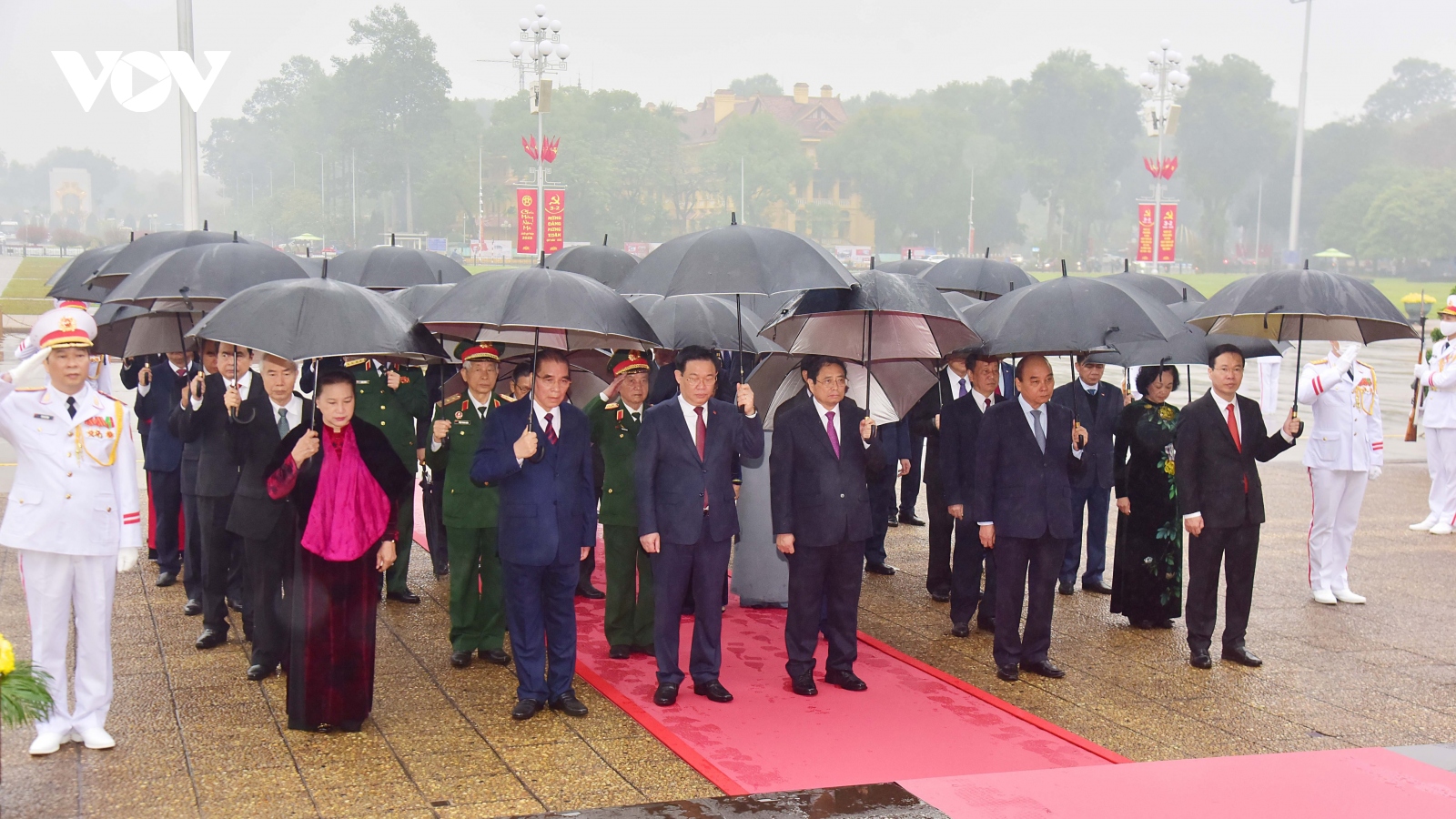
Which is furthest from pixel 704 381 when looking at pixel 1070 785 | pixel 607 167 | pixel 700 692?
pixel 607 167

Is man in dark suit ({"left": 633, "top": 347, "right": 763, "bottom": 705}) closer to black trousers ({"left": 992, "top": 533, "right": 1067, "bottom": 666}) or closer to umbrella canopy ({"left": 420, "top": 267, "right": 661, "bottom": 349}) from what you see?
umbrella canopy ({"left": 420, "top": 267, "right": 661, "bottom": 349})

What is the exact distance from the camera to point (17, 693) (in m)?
3.74

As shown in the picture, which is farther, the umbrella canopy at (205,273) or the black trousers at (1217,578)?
the black trousers at (1217,578)

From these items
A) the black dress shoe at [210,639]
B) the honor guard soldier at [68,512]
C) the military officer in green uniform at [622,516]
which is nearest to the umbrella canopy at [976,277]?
the military officer in green uniform at [622,516]

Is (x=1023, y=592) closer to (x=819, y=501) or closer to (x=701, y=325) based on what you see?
(x=819, y=501)

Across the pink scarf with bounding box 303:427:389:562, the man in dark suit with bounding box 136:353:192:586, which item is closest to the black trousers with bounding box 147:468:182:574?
the man in dark suit with bounding box 136:353:192:586

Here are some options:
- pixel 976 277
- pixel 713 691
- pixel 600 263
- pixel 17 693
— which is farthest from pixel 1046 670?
pixel 600 263

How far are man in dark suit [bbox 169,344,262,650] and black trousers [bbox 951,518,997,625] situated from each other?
3941mm

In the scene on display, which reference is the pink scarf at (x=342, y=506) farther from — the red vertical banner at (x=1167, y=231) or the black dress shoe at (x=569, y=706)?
the red vertical banner at (x=1167, y=231)

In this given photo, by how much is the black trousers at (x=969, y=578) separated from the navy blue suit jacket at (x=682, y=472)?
2010mm

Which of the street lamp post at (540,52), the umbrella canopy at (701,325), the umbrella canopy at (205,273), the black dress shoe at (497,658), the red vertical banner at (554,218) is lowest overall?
the black dress shoe at (497,658)

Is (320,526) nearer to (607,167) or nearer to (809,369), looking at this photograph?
(809,369)

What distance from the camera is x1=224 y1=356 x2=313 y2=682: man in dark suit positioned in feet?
18.7

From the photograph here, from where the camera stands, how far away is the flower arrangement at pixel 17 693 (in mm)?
3711
